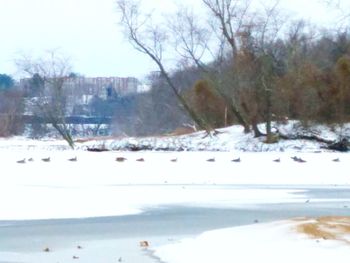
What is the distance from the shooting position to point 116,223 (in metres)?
17.1

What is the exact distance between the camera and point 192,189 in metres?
24.5

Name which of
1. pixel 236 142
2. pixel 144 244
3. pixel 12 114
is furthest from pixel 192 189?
pixel 12 114

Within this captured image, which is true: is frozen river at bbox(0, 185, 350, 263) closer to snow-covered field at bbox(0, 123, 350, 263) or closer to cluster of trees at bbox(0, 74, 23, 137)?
snow-covered field at bbox(0, 123, 350, 263)

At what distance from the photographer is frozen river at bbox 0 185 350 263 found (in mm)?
13062

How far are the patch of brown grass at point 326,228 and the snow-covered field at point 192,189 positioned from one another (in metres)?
0.13

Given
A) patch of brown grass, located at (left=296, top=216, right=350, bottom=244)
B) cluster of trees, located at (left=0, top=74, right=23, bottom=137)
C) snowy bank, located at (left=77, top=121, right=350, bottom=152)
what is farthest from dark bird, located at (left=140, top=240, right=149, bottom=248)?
cluster of trees, located at (left=0, top=74, right=23, bottom=137)

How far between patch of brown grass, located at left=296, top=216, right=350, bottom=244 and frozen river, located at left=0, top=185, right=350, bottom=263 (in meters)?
1.93

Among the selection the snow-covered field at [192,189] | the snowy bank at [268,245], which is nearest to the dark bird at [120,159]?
the snow-covered field at [192,189]

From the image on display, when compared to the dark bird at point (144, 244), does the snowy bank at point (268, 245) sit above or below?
above

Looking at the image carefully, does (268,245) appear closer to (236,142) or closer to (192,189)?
(192,189)

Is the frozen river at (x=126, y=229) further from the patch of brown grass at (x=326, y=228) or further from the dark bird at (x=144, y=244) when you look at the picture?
the patch of brown grass at (x=326, y=228)

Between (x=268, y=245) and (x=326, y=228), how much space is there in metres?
1.38

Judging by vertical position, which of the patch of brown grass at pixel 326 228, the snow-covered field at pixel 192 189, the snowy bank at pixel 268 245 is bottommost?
the snow-covered field at pixel 192 189

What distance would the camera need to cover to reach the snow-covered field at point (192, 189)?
42.5 ft
